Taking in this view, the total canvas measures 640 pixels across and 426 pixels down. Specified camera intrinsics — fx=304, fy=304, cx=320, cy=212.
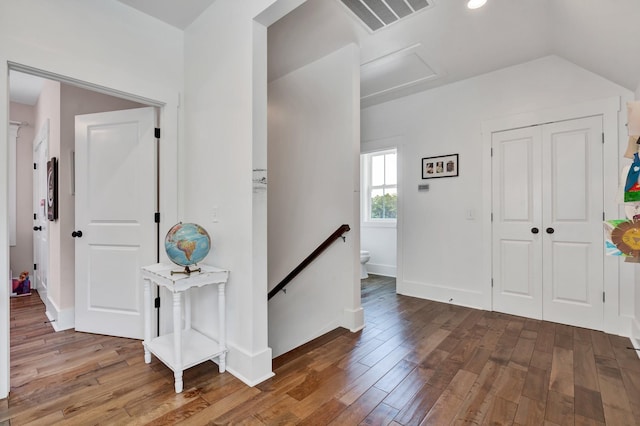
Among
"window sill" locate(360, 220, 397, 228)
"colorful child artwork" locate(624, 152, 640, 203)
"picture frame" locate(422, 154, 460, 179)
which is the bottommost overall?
"window sill" locate(360, 220, 397, 228)

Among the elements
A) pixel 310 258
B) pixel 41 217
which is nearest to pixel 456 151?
pixel 310 258

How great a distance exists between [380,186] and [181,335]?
4423 mm

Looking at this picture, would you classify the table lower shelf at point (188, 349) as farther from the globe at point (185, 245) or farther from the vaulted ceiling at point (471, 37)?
the vaulted ceiling at point (471, 37)

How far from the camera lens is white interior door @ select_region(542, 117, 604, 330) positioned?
2.88 meters

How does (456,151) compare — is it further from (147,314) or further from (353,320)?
(147,314)

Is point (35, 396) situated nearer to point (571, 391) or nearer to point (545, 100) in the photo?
point (571, 391)

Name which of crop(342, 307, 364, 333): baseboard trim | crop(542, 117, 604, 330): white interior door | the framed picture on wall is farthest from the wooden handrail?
the framed picture on wall

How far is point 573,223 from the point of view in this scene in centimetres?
301

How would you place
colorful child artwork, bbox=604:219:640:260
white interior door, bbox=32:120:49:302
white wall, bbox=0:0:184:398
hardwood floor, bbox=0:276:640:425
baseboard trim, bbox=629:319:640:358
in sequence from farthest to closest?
1. white interior door, bbox=32:120:49:302
2. baseboard trim, bbox=629:319:640:358
3. white wall, bbox=0:0:184:398
4. hardwood floor, bbox=0:276:640:425
5. colorful child artwork, bbox=604:219:640:260

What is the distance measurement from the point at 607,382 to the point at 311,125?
3.16 metres

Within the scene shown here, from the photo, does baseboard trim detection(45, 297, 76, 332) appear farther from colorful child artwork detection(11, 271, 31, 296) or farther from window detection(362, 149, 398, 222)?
window detection(362, 149, 398, 222)

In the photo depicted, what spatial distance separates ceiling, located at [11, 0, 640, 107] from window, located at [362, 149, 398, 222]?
2267mm

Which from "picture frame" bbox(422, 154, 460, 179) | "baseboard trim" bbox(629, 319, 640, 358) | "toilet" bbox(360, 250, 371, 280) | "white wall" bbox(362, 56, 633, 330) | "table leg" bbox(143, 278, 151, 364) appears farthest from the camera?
"toilet" bbox(360, 250, 371, 280)

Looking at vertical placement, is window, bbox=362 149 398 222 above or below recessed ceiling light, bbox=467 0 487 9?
below
